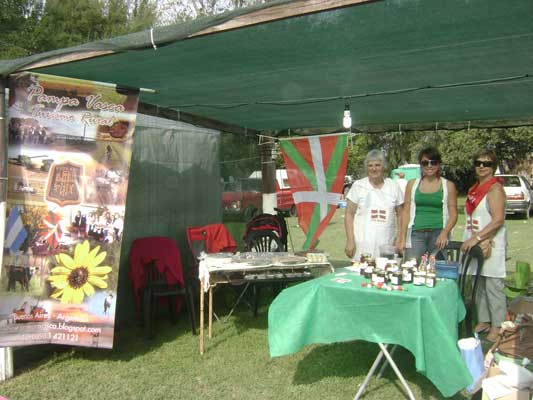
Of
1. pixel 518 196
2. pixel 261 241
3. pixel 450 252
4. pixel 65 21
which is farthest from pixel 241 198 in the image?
pixel 65 21

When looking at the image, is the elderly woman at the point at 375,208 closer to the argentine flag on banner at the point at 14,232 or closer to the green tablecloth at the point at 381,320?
the green tablecloth at the point at 381,320

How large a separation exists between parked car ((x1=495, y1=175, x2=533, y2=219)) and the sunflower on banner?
540 inches

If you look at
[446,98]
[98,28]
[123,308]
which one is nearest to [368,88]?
[446,98]

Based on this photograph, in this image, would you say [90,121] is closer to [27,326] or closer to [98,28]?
[27,326]

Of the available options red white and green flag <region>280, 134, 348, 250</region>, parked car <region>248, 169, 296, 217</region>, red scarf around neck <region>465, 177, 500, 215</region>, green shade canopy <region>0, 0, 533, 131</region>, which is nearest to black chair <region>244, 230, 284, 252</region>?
red white and green flag <region>280, 134, 348, 250</region>

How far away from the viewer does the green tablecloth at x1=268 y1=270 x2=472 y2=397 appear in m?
2.26

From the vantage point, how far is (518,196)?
14.0 m

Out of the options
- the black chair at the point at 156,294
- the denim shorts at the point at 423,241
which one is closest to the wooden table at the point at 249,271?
the black chair at the point at 156,294

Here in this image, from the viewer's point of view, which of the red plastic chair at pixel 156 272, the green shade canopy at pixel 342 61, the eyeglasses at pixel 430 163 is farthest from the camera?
the red plastic chair at pixel 156 272

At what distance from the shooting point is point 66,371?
11.1ft

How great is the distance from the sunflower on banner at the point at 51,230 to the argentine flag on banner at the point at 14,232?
0.13 m

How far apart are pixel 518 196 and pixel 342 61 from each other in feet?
42.6

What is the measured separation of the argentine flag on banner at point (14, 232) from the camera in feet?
10.5

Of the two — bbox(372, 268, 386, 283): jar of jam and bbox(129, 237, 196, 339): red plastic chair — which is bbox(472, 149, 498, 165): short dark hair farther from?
bbox(129, 237, 196, 339): red plastic chair
